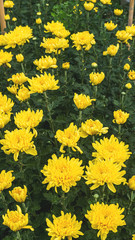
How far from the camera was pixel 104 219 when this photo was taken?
1.47 m

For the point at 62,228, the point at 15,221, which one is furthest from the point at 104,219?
the point at 15,221

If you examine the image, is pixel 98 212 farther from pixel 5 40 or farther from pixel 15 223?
pixel 5 40

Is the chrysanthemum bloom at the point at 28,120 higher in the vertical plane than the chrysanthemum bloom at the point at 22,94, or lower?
lower

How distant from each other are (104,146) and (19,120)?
0.67 m

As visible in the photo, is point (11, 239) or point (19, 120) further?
point (19, 120)

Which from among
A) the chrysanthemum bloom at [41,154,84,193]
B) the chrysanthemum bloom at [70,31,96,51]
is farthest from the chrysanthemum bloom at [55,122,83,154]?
the chrysanthemum bloom at [70,31,96,51]

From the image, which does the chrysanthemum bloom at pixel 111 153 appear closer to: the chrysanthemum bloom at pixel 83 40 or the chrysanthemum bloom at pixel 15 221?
the chrysanthemum bloom at pixel 15 221

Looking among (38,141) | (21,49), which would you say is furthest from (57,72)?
(38,141)

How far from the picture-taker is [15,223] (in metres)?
1.40

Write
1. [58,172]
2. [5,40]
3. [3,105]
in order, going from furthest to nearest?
[5,40], [3,105], [58,172]

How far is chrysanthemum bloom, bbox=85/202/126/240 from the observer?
147 cm

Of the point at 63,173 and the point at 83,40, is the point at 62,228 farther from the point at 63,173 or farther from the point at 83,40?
the point at 83,40

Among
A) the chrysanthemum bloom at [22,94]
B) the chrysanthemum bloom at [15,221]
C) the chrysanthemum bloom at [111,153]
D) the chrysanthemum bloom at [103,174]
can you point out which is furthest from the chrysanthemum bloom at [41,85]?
the chrysanthemum bloom at [15,221]

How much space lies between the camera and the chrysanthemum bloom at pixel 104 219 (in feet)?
4.83
